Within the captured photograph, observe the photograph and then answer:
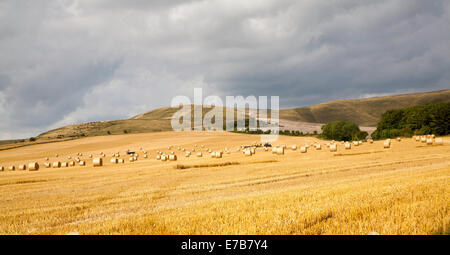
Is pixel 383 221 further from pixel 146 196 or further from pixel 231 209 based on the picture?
pixel 146 196

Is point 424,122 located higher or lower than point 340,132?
higher

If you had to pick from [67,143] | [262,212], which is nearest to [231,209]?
[262,212]

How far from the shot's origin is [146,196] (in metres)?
14.0

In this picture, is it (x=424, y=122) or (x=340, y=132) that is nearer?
(x=424, y=122)

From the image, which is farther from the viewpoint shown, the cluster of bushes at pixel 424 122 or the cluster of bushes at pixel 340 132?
the cluster of bushes at pixel 340 132

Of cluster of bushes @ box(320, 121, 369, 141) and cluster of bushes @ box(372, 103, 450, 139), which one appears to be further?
cluster of bushes @ box(320, 121, 369, 141)

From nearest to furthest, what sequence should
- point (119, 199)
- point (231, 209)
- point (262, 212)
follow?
point (262, 212) → point (231, 209) → point (119, 199)

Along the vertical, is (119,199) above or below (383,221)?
below

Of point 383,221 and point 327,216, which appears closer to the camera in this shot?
point 383,221
